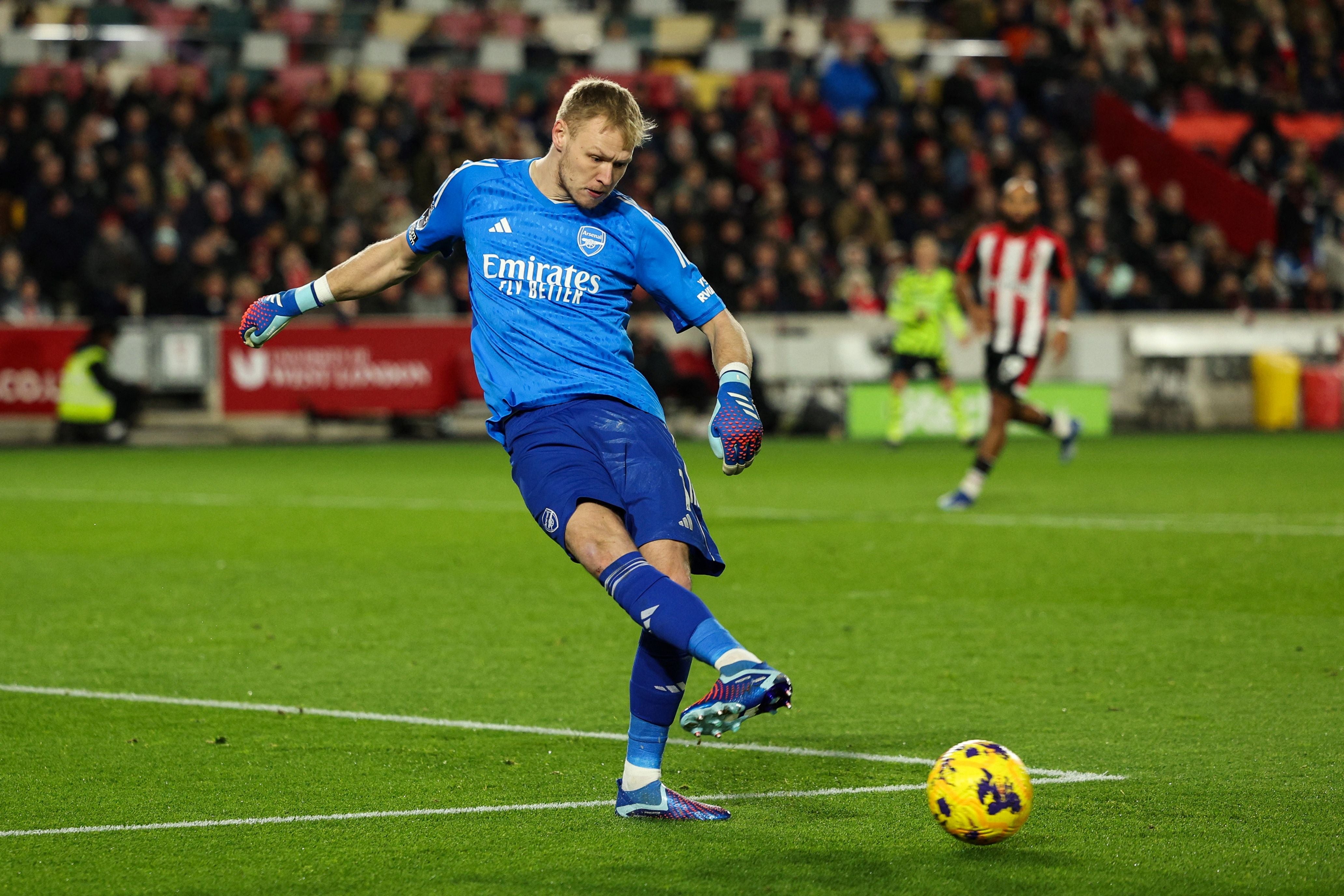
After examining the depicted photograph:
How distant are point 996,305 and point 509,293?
9.10m

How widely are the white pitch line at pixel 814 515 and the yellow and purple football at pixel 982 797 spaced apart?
7.68 metres

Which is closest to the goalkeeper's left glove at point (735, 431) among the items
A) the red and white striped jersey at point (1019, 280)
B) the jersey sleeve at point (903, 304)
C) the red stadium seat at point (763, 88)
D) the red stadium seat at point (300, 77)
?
the red and white striped jersey at point (1019, 280)

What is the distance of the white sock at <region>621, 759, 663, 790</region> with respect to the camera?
195 inches

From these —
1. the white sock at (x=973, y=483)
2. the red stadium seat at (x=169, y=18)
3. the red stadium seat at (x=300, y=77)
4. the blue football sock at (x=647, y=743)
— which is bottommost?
the white sock at (x=973, y=483)

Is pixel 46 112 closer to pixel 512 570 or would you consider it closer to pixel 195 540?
pixel 195 540

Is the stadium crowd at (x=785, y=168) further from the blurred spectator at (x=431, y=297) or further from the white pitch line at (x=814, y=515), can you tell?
the white pitch line at (x=814, y=515)

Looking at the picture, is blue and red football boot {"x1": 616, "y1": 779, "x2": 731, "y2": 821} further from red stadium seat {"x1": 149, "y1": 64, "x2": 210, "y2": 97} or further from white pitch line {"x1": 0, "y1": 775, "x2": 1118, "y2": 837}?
red stadium seat {"x1": 149, "y1": 64, "x2": 210, "y2": 97}

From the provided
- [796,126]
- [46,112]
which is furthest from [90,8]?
[796,126]

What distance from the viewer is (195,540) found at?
12.0m

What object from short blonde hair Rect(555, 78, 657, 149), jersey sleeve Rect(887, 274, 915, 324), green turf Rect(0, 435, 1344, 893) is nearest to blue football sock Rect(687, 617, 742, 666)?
green turf Rect(0, 435, 1344, 893)

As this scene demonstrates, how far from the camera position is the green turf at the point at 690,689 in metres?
4.53

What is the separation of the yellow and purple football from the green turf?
0.08m

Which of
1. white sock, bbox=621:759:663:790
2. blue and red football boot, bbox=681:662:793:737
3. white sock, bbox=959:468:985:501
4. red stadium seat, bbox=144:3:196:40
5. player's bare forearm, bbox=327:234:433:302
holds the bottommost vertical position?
white sock, bbox=959:468:985:501

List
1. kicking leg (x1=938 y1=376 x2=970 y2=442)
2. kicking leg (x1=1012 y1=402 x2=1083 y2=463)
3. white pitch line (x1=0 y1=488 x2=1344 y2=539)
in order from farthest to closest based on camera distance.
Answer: kicking leg (x1=938 y1=376 x2=970 y2=442), kicking leg (x1=1012 y1=402 x2=1083 y2=463), white pitch line (x1=0 y1=488 x2=1344 y2=539)
